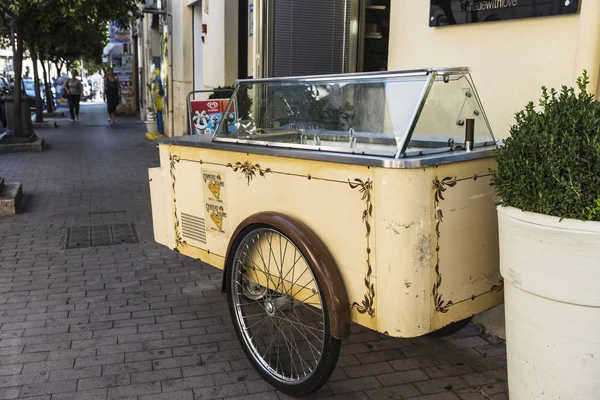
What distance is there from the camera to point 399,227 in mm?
2559

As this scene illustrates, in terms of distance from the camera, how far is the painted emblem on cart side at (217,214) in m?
3.58

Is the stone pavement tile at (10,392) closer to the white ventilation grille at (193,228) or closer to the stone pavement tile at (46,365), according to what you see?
the stone pavement tile at (46,365)

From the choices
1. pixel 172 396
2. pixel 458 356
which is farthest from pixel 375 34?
pixel 172 396

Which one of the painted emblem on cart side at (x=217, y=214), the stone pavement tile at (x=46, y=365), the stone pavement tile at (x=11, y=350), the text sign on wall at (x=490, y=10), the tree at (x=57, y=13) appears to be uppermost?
the tree at (x=57, y=13)

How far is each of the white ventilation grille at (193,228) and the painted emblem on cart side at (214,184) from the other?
24cm

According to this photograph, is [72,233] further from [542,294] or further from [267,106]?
[542,294]

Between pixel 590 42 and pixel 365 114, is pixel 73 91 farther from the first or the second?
pixel 590 42

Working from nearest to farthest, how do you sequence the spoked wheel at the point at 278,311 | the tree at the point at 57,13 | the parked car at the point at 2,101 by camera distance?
the spoked wheel at the point at 278,311 < the tree at the point at 57,13 < the parked car at the point at 2,101

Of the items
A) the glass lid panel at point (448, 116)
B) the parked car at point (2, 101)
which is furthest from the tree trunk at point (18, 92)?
the glass lid panel at point (448, 116)

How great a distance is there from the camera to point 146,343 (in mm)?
3900

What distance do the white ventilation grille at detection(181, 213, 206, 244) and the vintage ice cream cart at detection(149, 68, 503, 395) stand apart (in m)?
0.01

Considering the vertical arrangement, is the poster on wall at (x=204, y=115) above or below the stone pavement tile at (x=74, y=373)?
above

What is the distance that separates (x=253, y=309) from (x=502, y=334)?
5.42ft

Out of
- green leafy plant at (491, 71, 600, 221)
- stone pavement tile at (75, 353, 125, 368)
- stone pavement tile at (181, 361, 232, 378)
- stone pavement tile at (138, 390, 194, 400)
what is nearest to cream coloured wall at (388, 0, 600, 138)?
green leafy plant at (491, 71, 600, 221)
